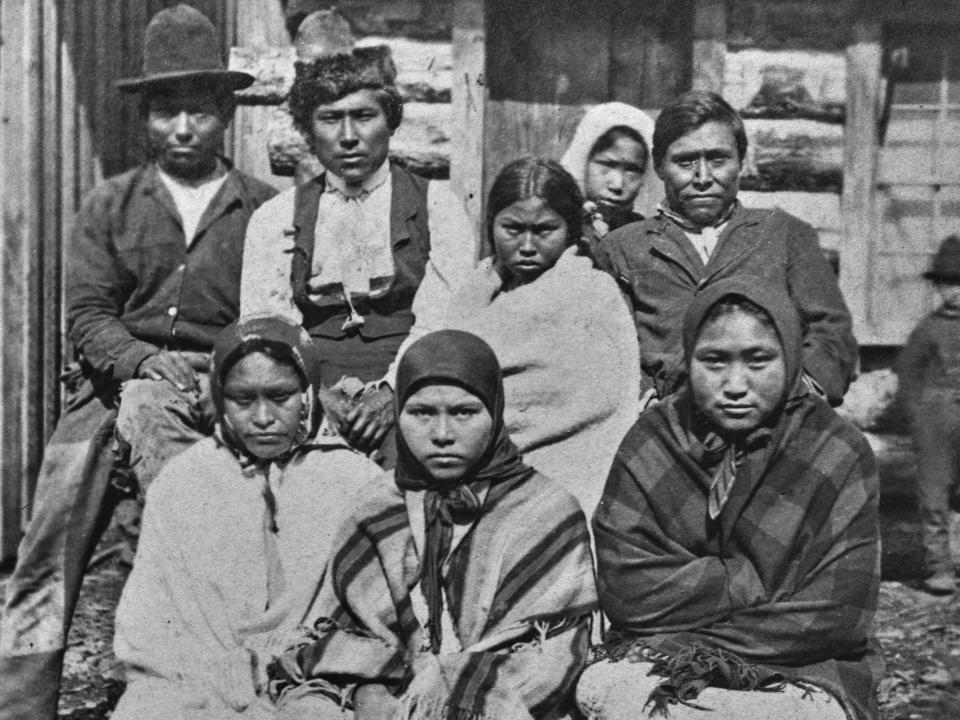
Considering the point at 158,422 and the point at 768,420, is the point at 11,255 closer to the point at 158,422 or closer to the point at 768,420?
the point at 158,422

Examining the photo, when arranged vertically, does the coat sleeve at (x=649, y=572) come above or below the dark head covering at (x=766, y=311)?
below

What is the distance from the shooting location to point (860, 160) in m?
6.21

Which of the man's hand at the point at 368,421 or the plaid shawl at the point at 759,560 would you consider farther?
the man's hand at the point at 368,421

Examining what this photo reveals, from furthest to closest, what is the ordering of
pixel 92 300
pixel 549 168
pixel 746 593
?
pixel 92 300
pixel 549 168
pixel 746 593

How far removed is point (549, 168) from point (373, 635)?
1431 millimetres

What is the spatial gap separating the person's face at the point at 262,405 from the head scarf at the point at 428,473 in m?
0.45

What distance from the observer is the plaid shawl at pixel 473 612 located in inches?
137

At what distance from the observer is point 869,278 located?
638 centimetres

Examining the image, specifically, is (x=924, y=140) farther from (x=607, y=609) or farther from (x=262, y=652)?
(x=262, y=652)

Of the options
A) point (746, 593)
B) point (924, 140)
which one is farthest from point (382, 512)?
point (924, 140)

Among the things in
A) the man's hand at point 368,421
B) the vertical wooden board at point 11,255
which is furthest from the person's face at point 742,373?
the vertical wooden board at point 11,255

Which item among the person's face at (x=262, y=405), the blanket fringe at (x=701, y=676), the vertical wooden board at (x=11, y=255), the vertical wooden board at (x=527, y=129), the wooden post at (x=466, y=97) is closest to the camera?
the blanket fringe at (x=701, y=676)

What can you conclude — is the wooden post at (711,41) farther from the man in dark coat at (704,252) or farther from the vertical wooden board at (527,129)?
the man in dark coat at (704,252)

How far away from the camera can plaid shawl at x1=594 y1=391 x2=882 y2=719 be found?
344cm
